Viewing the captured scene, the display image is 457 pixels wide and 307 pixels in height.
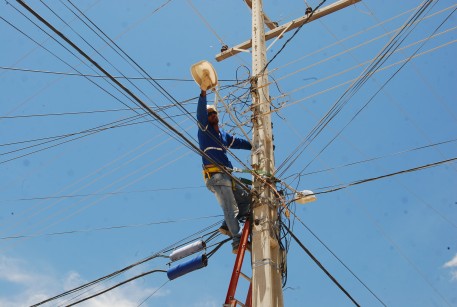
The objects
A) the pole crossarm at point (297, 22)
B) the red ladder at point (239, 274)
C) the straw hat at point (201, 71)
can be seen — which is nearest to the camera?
the red ladder at point (239, 274)

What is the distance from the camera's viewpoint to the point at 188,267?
6051mm

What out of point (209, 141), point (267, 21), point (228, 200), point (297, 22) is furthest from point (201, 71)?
point (267, 21)

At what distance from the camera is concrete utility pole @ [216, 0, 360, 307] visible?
5.13m

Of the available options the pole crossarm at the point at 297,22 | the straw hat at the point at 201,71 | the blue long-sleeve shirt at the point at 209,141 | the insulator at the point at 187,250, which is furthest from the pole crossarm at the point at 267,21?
the insulator at the point at 187,250

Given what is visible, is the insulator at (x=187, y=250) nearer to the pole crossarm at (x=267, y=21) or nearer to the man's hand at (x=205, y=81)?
the man's hand at (x=205, y=81)

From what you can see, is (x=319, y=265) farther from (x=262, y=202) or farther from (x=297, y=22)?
(x=297, y=22)

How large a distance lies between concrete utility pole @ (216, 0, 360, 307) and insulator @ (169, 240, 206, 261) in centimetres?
83

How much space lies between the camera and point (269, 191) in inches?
238

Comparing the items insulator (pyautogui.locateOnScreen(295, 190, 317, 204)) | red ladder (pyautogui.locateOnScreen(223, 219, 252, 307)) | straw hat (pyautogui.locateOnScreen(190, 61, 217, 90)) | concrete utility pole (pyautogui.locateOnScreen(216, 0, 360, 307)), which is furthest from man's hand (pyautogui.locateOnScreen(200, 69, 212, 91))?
insulator (pyautogui.locateOnScreen(295, 190, 317, 204))

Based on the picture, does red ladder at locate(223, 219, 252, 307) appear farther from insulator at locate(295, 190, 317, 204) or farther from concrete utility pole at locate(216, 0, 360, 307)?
insulator at locate(295, 190, 317, 204)

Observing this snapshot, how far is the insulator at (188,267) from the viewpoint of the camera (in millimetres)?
5977

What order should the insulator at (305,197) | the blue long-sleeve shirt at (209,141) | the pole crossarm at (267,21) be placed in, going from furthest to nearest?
the pole crossarm at (267,21) → the insulator at (305,197) → the blue long-sleeve shirt at (209,141)

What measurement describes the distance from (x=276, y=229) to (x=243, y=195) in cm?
60

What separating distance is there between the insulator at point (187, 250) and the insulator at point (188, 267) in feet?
0.48
